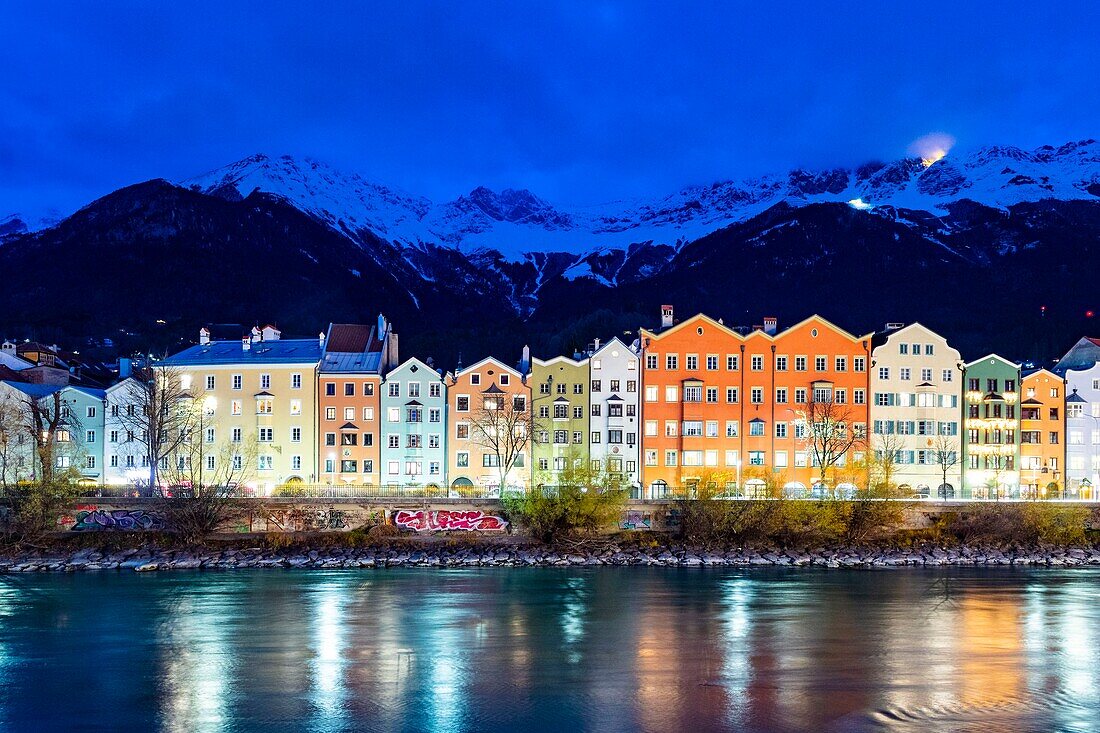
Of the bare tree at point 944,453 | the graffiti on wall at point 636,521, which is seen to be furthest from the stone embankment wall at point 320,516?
the bare tree at point 944,453

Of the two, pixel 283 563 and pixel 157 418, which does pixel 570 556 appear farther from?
pixel 157 418

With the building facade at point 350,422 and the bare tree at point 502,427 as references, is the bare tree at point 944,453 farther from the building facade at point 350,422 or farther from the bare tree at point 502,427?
the building facade at point 350,422

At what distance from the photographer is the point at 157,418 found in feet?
222

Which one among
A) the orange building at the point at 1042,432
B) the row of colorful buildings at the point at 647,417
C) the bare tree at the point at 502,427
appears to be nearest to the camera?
the bare tree at the point at 502,427

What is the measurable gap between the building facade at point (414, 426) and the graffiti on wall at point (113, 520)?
50.4ft

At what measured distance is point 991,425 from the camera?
71000mm

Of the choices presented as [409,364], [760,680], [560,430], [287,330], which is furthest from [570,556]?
[287,330]

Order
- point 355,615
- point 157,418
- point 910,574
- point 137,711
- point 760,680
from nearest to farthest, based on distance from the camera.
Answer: point 137,711
point 760,680
point 355,615
point 910,574
point 157,418

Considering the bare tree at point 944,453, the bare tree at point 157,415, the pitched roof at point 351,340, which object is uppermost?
the pitched roof at point 351,340

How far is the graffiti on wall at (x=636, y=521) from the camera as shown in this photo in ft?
202

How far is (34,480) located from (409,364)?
78.9 ft

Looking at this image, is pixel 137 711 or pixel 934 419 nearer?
pixel 137 711

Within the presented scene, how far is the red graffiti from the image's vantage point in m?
60.0

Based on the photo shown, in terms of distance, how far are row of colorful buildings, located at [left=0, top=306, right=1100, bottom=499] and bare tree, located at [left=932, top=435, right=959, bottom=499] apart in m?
0.09
